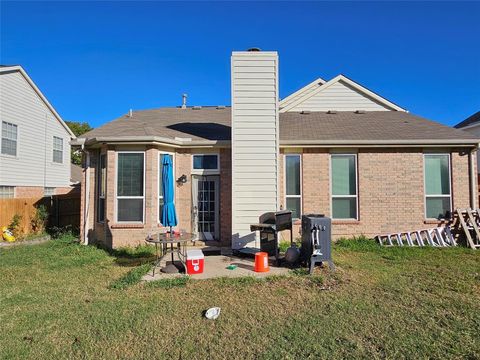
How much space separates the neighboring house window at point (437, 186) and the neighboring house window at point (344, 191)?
2.36 metres

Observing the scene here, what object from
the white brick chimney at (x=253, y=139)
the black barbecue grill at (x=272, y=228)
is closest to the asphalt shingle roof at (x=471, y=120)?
the white brick chimney at (x=253, y=139)

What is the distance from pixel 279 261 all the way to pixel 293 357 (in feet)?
12.8

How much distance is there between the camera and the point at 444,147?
32.4 ft

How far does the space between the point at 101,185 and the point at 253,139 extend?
530cm

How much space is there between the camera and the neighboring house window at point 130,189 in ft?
29.8

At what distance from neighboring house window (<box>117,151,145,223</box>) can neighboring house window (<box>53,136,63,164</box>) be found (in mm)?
11925

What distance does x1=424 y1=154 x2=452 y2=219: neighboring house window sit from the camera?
388 inches

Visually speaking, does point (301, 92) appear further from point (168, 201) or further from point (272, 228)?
point (168, 201)

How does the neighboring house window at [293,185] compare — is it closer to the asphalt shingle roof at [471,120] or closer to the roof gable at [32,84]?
the roof gable at [32,84]

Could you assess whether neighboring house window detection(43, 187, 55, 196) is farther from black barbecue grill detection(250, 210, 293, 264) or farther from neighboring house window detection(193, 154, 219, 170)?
black barbecue grill detection(250, 210, 293, 264)

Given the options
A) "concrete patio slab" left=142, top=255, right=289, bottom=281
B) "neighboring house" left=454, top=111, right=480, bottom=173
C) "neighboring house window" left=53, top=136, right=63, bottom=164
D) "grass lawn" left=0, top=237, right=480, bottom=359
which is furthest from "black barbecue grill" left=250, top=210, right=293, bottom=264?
"neighboring house" left=454, top=111, right=480, bottom=173

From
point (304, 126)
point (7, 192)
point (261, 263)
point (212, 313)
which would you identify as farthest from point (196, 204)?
point (7, 192)

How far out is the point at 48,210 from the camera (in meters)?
14.1

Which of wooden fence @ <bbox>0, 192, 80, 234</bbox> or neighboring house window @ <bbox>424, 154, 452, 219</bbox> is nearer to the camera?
neighboring house window @ <bbox>424, 154, 452, 219</bbox>
